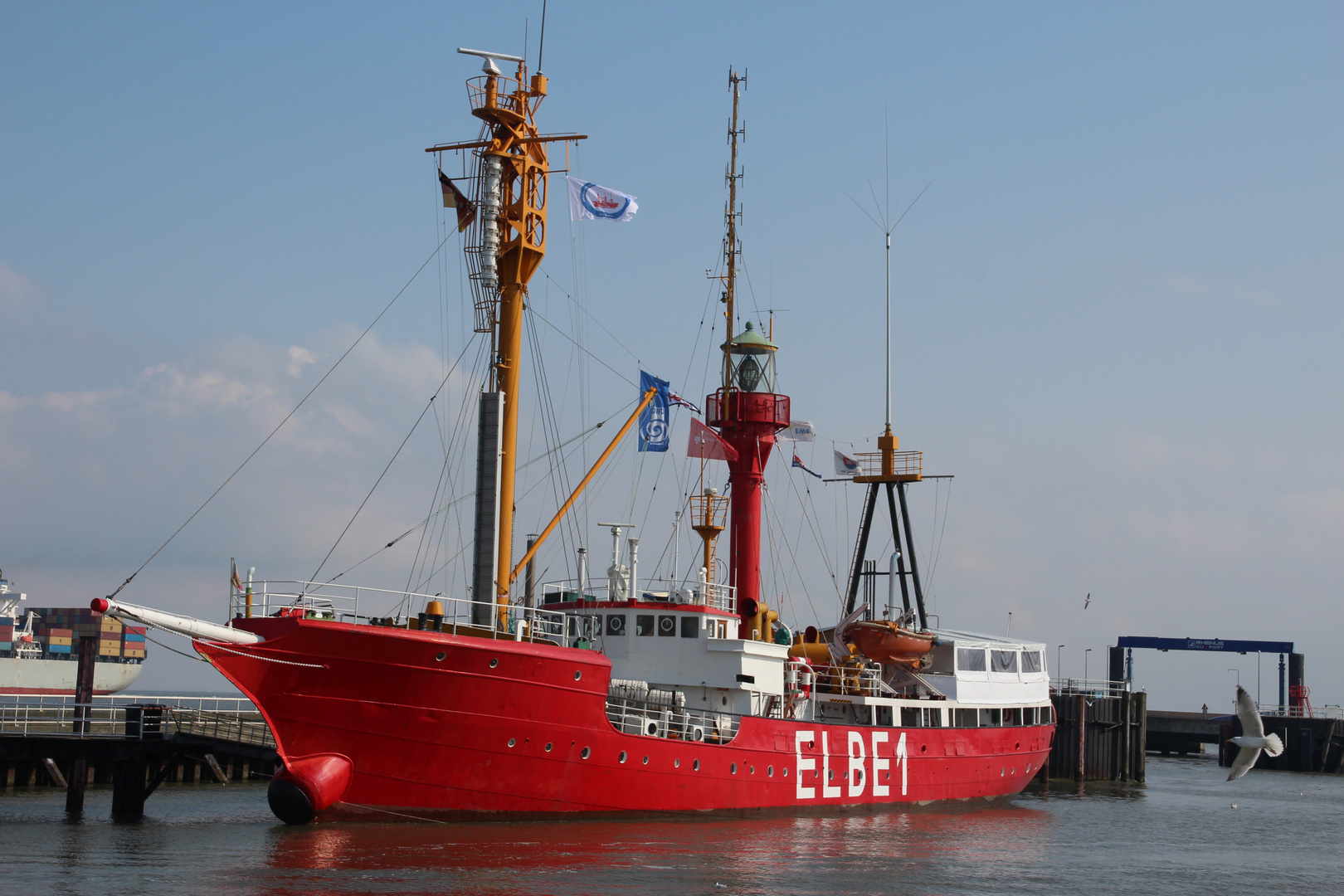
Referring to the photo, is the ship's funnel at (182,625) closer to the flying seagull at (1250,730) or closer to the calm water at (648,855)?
the calm water at (648,855)

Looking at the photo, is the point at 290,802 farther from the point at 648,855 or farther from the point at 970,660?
the point at 970,660

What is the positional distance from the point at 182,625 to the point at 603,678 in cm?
792

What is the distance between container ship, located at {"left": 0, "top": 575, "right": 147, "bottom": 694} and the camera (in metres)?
84.0

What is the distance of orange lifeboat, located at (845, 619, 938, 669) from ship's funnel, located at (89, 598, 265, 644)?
1703 cm

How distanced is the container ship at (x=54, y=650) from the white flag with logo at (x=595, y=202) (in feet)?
186

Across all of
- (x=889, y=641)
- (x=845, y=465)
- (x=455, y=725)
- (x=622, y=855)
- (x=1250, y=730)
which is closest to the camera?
(x=622, y=855)

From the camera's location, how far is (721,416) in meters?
37.9

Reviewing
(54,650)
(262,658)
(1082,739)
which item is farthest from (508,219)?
(54,650)

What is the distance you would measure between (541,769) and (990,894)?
8.47 metres

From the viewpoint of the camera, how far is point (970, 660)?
3600 cm

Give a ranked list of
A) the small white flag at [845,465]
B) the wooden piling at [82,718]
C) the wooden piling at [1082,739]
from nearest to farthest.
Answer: the wooden piling at [82,718] < the small white flag at [845,465] < the wooden piling at [1082,739]

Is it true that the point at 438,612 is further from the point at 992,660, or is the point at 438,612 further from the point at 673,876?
the point at 992,660

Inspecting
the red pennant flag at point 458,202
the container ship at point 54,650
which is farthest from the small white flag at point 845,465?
the container ship at point 54,650

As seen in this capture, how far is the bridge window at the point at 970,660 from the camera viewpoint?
35656mm
